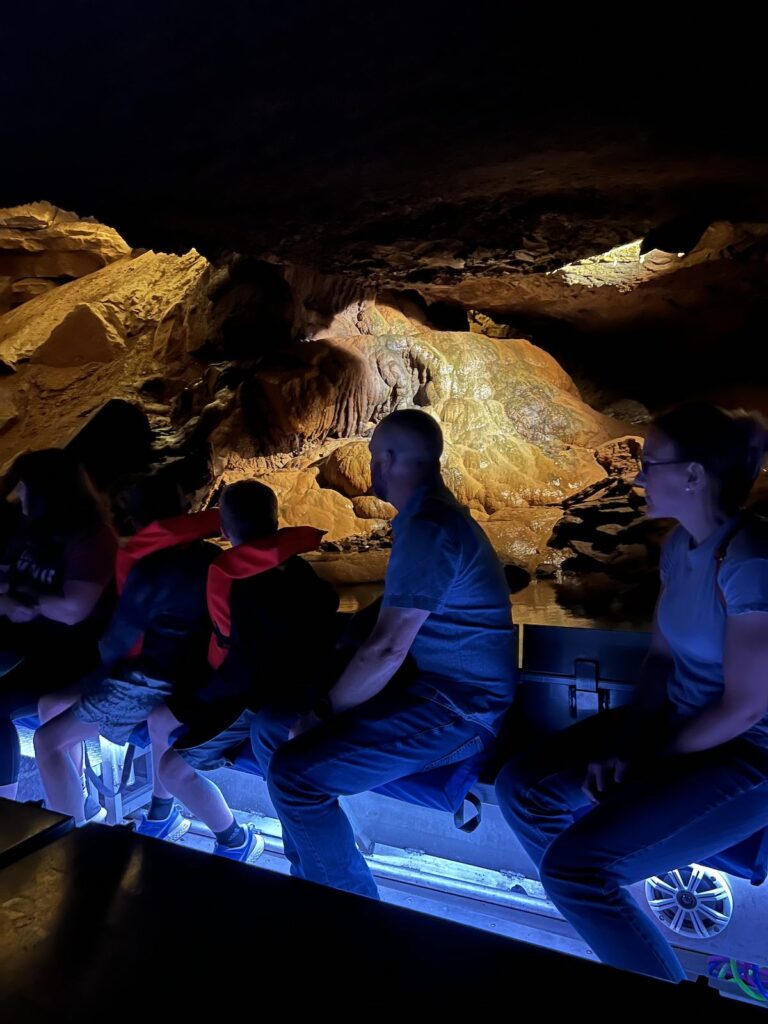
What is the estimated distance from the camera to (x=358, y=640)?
98.7 inches

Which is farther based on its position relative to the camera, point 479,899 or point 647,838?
point 479,899

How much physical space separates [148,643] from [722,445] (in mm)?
2004

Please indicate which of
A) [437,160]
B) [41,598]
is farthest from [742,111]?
[41,598]

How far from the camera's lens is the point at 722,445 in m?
1.76

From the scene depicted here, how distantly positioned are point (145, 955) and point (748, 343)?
503 inches

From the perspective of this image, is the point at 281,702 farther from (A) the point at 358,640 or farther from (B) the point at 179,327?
(B) the point at 179,327

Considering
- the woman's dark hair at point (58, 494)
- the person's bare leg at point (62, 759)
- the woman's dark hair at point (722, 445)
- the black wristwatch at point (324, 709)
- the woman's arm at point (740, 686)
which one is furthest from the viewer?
the woman's dark hair at point (58, 494)

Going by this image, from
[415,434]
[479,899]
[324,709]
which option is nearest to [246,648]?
[324,709]

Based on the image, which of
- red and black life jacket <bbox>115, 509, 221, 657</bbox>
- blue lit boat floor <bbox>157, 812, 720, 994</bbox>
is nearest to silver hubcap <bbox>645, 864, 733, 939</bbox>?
blue lit boat floor <bbox>157, 812, 720, 994</bbox>

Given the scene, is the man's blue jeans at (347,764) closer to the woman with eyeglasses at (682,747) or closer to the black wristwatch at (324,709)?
the black wristwatch at (324,709)

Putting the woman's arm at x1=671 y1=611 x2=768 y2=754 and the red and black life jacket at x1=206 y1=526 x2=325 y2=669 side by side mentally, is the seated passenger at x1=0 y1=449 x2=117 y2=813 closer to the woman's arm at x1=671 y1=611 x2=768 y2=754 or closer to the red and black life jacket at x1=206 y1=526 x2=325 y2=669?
the red and black life jacket at x1=206 y1=526 x2=325 y2=669

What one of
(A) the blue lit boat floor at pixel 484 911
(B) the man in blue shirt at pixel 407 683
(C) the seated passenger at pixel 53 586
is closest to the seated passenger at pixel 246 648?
(B) the man in blue shirt at pixel 407 683

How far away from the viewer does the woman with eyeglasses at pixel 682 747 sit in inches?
64.5

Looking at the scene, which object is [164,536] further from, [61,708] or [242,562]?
[61,708]
